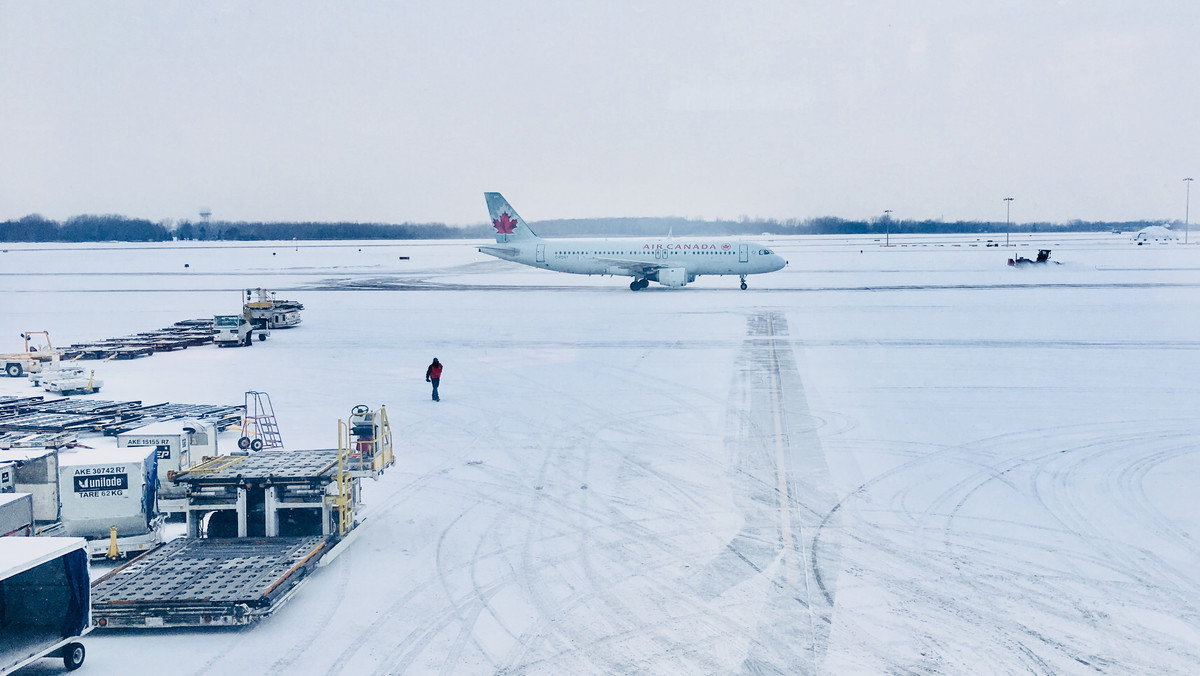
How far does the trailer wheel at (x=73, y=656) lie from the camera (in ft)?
33.7

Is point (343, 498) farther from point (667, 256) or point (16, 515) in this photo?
point (667, 256)

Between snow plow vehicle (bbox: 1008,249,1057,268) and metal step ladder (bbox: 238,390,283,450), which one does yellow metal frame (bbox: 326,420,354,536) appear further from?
snow plow vehicle (bbox: 1008,249,1057,268)

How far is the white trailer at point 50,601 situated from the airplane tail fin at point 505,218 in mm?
60066

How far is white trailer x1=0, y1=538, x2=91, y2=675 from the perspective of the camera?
10102 mm

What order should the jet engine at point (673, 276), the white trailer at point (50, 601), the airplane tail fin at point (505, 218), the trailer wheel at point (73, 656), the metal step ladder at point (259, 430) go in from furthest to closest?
the airplane tail fin at point (505, 218) < the jet engine at point (673, 276) < the metal step ladder at point (259, 430) < the trailer wheel at point (73, 656) < the white trailer at point (50, 601)

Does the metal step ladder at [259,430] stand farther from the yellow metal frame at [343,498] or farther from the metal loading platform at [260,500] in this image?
the yellow metal frame at [343,498]

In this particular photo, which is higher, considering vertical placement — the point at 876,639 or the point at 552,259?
the point at 552,259

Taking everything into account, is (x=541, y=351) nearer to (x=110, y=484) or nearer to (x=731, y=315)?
(x=731, y=315)

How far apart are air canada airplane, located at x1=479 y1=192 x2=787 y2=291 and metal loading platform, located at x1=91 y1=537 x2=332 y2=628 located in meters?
50.9

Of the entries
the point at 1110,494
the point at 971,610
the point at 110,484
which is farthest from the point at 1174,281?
the point at 110,484

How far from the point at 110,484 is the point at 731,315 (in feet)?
122

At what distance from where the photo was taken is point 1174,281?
69.5m

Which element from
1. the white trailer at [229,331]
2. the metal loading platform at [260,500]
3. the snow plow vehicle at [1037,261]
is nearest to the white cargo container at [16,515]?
the metal loading platform at [260,500]

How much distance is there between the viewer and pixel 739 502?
16203mm
